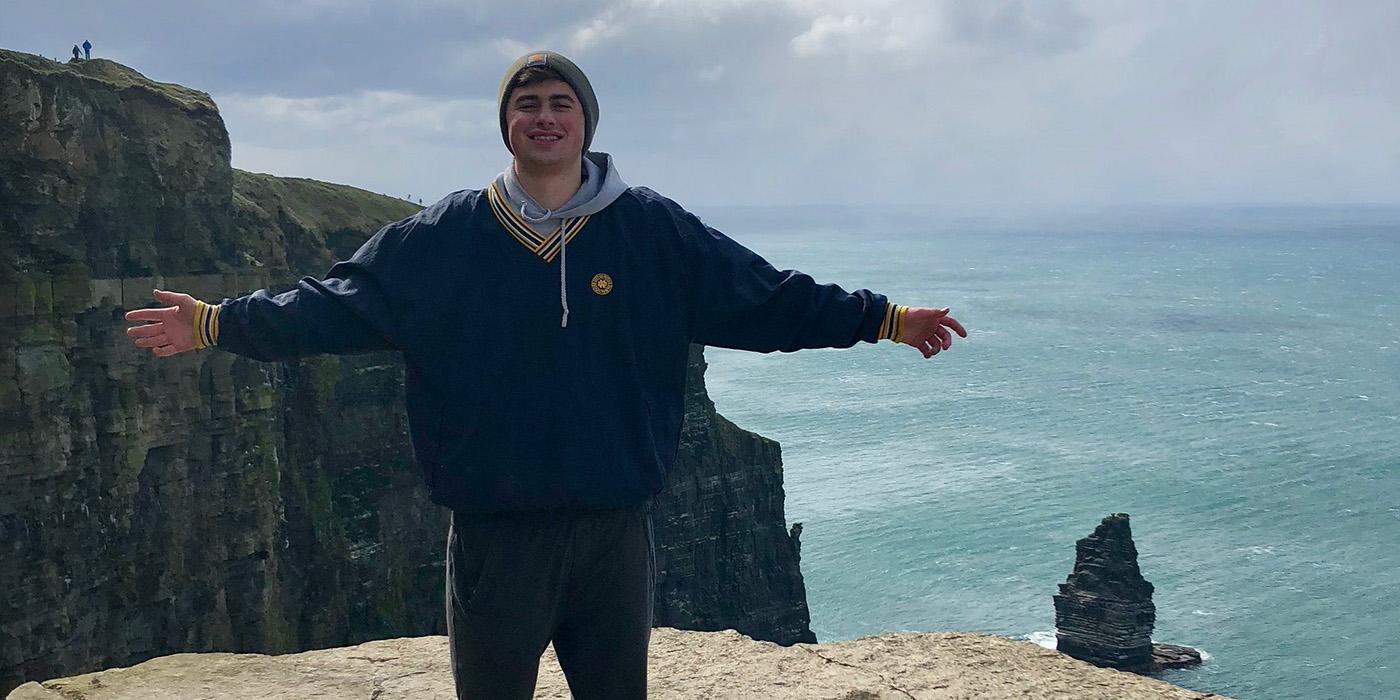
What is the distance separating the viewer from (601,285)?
4695 mm

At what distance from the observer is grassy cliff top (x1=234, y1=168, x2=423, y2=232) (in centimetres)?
3822

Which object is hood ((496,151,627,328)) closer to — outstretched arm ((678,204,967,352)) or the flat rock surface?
outstretched arm ((678,204,967,352))

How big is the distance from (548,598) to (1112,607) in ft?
158

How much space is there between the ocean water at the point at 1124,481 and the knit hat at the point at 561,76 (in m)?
49.0

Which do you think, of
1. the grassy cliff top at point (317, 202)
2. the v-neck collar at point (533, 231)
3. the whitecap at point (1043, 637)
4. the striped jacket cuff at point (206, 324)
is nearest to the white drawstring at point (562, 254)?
the v-neck collar at point (533, 231)

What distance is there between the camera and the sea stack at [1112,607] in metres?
48.7

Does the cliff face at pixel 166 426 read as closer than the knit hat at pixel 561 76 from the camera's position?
No

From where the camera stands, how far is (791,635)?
53.0 meters

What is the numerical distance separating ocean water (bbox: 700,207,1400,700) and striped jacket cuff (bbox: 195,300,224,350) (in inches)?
1946

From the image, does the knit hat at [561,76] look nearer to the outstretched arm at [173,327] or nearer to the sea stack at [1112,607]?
the outstretched arm at [173,327]

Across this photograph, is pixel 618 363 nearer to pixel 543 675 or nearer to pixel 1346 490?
pixel 543 675

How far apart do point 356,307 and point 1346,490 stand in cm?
8320

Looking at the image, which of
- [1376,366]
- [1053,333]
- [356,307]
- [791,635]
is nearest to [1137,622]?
[791,635]

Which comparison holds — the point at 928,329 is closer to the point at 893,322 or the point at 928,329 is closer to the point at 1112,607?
the point at 893,322
